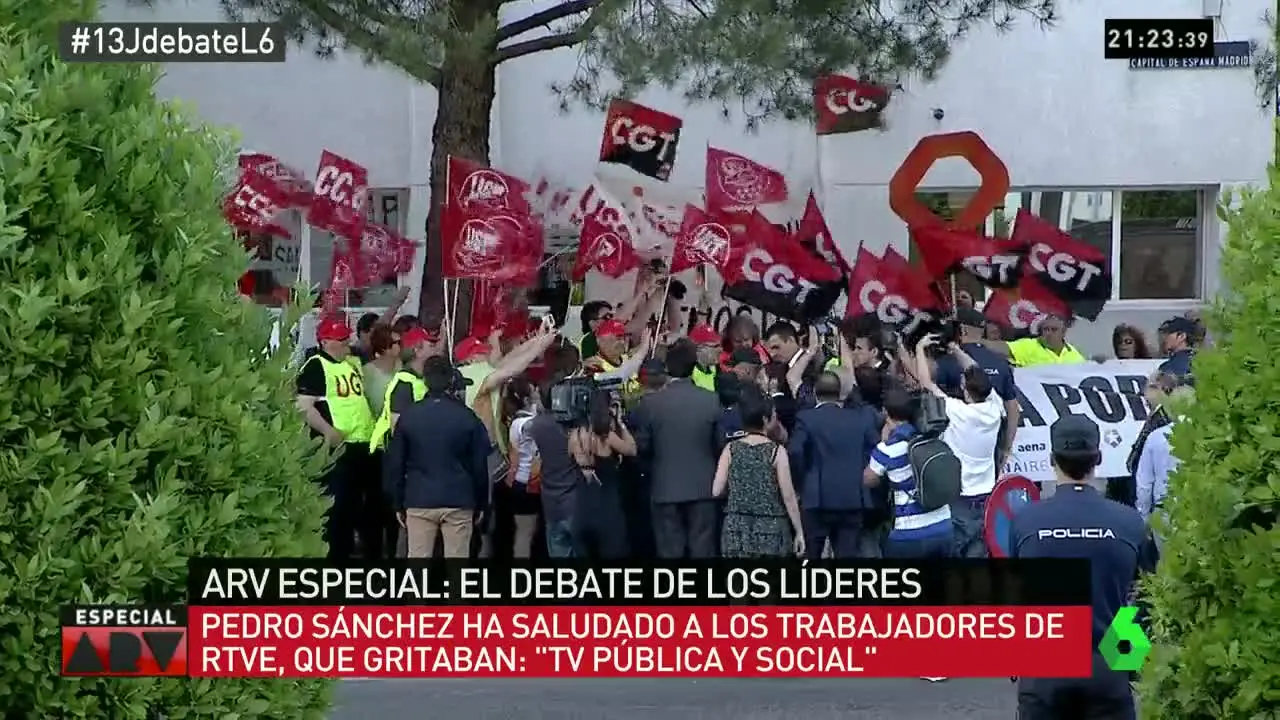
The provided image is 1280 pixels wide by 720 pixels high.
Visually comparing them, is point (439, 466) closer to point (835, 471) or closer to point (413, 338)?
point (413, 338)

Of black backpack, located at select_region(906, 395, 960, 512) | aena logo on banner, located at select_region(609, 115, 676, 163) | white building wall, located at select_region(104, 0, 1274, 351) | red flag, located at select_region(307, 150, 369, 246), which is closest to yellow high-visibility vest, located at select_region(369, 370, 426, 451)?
black backpack, located at select_region(906, 395, 960, 512)

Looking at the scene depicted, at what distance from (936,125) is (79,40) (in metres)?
14.7

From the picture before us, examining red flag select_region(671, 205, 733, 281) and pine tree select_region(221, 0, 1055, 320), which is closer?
pine tree select_region(221, 0, 1055, 320)

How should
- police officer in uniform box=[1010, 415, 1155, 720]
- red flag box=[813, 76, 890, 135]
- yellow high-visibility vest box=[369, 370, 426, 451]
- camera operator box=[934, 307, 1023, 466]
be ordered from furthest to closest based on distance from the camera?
red flag box=[813, 76, 890, 135]
camera operator box=[934, 307, 1023, 466]
yellow high-visibility vest box=[369, 370, 426, 451]
police officer in uniform box=[1010, 415, 1155, 720]

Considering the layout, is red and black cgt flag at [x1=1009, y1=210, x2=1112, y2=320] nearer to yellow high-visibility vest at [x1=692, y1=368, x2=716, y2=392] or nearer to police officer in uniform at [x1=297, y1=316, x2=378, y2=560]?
yellow high-visibility vest at [x1=692, y1=368, x2=716, y2=392]

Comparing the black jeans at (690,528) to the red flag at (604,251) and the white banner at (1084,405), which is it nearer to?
the white banner at (1084,405)

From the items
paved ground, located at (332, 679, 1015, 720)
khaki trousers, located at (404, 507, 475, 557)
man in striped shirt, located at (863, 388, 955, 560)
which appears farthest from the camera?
khaki trousers, located at (404, 507, 475, 557)

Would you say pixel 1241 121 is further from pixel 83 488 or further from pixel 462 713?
pixel 83 488

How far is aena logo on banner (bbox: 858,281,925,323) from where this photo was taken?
13297mm

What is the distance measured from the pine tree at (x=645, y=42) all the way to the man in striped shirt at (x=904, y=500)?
396 cm

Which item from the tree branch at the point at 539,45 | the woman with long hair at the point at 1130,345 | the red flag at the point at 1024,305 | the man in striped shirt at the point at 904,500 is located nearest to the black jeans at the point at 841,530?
the man in striped shirt at the point at 904,500

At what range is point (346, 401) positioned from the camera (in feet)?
31.8

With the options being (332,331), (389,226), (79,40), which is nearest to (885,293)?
(332,331)

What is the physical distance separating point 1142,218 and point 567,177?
6036 mm
